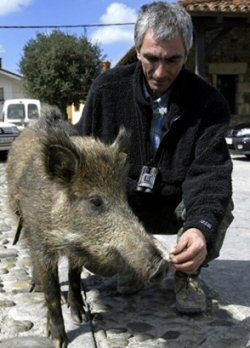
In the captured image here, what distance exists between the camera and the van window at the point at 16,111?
22.5 metres

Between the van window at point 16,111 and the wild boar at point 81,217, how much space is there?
19340 millimetres

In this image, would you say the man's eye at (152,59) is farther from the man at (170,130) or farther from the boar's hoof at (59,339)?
the boar's hoof at (59,339)

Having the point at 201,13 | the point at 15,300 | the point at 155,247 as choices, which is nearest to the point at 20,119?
the point at 201,13

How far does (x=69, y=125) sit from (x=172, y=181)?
800mm

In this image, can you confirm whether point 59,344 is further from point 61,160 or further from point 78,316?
point 61,160

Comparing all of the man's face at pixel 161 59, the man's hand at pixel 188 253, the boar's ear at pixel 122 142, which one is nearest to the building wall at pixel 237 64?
the man's face at pixel 161 59

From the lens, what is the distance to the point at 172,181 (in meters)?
4.09

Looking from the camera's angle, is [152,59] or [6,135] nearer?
[152,59]

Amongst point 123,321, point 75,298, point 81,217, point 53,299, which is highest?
point 81,217

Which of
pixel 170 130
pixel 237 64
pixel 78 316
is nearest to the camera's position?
pixel 78 316

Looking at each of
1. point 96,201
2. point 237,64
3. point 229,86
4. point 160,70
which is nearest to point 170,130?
point 160,70

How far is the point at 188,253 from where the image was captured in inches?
117

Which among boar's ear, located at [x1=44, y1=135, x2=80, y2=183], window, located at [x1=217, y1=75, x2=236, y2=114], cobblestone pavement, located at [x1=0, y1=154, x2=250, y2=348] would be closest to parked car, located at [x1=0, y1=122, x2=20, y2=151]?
window, located at [x1=217, y1=75, x2=236, y2=114]

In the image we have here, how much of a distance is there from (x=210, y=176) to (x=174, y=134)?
0.48 metres
